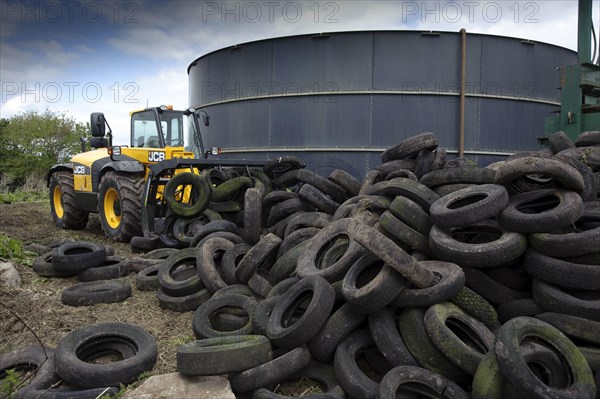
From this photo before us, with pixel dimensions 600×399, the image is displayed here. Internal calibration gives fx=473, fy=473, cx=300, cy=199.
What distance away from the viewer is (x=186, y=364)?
11.1 ft

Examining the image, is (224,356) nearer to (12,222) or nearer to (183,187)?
(183,187)

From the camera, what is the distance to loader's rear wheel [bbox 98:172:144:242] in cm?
826

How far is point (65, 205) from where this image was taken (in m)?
10.5

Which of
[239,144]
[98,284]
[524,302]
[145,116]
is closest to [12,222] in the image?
[145,116]

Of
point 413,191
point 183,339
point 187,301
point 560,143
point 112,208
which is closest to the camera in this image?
point 183,339

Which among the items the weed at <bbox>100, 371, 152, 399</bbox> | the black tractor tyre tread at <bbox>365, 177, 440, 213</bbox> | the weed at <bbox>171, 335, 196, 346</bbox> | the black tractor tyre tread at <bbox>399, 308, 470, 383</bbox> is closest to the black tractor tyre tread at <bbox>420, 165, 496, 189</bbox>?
the black tractor tyre tread at <bbox>365, 177, 440, 213</bbox>

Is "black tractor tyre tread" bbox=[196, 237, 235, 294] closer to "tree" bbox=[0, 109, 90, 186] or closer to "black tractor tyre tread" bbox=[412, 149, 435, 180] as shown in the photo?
"black tractor tyre tread" bbox=[412, 149, 435, 180]

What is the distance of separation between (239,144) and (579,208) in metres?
12.9

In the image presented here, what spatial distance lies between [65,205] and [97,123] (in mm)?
2708

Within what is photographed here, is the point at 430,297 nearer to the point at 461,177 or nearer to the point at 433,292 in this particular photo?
the point at 433,292

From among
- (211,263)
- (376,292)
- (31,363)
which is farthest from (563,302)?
(31,363)

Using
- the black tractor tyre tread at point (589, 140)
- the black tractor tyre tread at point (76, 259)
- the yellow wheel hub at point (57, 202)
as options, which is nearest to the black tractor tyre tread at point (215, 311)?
the black tractor tyre tread at point (76, 259)

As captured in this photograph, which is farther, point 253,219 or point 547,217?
point 253,219

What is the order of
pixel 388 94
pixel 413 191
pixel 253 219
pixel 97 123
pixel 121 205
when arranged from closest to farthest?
1. pixel 413 191
2. pixel 253 219
3. pixel 121 205
4. pixel 97 123
5. pixel 388 94
